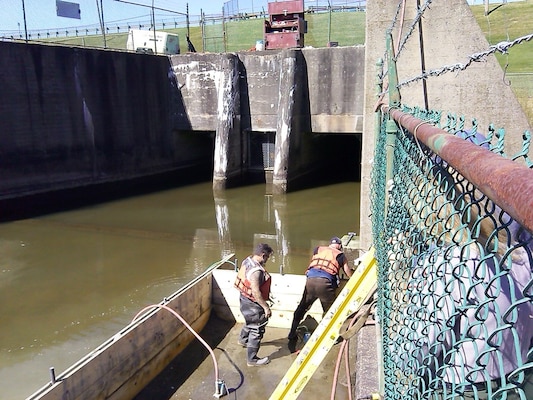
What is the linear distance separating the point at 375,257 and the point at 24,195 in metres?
11.6

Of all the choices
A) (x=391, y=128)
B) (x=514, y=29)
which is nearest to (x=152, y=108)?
(x=391, y=128)

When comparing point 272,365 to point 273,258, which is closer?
point 272,365

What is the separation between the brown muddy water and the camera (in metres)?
6.13

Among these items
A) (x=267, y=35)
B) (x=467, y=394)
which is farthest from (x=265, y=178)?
(x=467, y=394)

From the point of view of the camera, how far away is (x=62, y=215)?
12000 millimetres

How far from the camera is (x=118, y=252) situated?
9430 mm

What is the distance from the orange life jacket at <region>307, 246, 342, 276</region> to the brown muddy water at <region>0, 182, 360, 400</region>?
2810 mm

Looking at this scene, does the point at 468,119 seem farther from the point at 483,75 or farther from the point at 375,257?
the point at 375,257

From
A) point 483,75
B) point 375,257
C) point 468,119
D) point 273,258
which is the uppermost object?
point 483,75

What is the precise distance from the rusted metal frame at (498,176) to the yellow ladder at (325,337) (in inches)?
94.9

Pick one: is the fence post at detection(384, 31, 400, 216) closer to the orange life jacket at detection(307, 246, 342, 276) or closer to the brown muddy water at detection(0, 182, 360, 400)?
the orange life jacket at detection(307, 246, 342, 276)

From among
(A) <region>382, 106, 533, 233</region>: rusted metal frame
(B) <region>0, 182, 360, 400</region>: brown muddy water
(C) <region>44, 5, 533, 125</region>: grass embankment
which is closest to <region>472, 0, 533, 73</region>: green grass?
(C) <region>44, 5, 533, 125</region>: grass embankment

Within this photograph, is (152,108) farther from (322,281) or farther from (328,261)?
(322,281)

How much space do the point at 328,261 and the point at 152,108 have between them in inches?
459
